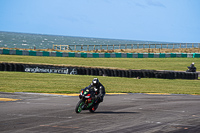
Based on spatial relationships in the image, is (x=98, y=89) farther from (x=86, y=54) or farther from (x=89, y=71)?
(x=86, y=54)

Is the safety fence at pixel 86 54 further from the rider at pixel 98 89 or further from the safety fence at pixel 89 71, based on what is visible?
the rider at pixel 98 89

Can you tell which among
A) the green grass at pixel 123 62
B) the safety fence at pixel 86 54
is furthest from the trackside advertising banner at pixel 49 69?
the safety fence at pixel 86 54

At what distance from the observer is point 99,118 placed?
12.9m

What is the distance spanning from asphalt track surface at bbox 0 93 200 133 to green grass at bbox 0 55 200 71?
1095 inches

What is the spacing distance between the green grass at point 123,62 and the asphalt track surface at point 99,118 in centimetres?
2781

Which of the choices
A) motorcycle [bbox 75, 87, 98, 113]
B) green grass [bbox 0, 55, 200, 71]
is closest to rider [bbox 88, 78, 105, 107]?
motorcycle [bbox 75, 87, 98, 113]

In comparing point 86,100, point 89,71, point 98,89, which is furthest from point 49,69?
point 86,100

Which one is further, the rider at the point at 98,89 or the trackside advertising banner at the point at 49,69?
the trackside advertising banner at the point at 49,69

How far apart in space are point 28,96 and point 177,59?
39.6 m

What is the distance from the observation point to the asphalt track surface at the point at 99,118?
10.7m

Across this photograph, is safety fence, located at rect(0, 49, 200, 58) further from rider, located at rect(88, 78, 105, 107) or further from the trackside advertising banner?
rider, located at rect(88, 78, 105, 107)

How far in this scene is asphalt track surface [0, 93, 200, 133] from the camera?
10727 millimetres

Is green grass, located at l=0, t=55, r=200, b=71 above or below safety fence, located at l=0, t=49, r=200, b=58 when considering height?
below

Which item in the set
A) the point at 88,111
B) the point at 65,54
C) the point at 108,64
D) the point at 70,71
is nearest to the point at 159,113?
the point at 88,111
